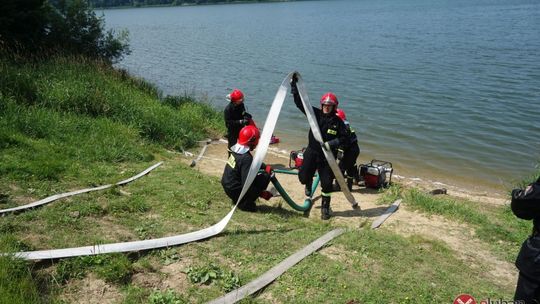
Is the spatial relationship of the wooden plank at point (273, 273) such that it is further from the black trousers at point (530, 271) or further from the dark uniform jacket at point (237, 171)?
the black trousers at point (530, 271)

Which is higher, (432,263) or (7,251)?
(7,251)

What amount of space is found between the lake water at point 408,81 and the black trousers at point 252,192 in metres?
6.40

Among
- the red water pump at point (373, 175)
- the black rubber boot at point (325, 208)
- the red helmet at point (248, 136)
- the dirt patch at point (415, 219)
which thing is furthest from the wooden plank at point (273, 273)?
the red water pump at point (373, 175)

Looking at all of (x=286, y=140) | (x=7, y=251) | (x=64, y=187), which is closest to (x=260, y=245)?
(x=7, y=251)

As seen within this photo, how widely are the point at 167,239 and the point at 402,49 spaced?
27.3 metres

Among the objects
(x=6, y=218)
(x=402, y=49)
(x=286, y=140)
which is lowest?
(x=286, y=140)

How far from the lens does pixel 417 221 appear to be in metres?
7.59

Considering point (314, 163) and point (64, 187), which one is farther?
point (314, 163)

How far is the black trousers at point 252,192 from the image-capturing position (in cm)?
709

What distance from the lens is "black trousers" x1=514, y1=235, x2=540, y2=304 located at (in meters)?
3.82

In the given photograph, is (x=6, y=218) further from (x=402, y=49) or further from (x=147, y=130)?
(x=402, y=49)

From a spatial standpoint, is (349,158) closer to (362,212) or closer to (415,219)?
(362,212)

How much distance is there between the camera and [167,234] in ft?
18.6

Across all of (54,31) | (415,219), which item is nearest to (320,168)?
(415,219)
